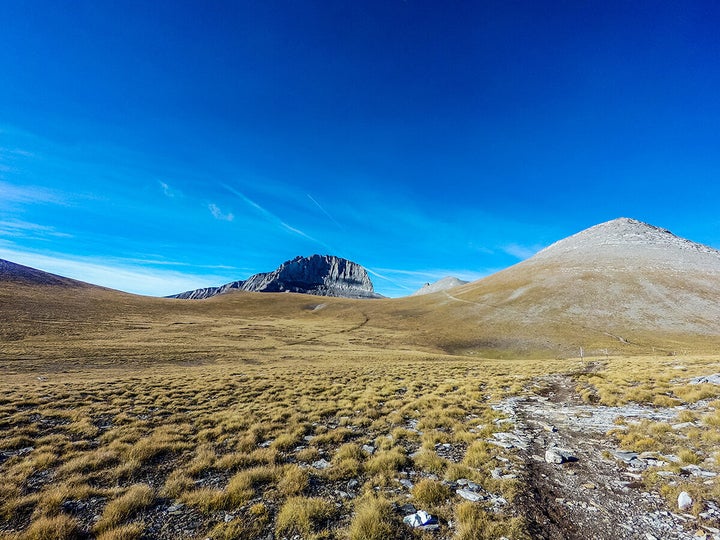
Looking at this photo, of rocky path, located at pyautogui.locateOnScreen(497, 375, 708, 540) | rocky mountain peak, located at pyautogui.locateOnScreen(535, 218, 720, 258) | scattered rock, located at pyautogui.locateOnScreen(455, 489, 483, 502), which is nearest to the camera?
rocky path, located at pyautogui.locateOnScreen(497, 375, 708, 540)

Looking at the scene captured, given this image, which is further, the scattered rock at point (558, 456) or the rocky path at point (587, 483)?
the scattered rock at point (558, 456)

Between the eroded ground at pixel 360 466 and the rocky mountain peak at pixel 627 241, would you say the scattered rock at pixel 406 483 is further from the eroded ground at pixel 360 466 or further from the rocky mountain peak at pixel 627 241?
the rocky mountain peak at pixel 627 241

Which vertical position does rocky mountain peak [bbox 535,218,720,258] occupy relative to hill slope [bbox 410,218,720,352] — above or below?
above

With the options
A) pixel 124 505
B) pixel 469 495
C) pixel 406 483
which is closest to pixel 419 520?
pixel 469 495

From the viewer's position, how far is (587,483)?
817cm

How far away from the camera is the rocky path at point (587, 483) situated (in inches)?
248

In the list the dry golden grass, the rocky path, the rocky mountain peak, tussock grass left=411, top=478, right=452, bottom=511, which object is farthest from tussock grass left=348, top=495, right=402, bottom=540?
the rocky mountain peak

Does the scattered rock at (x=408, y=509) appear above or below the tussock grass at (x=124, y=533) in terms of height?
above

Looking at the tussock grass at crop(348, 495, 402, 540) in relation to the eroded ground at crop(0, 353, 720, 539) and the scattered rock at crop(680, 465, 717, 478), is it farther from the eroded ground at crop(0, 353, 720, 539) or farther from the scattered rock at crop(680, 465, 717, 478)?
the scattered rock at crop(680, 465, 717, 478)

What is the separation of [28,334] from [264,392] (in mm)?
67156

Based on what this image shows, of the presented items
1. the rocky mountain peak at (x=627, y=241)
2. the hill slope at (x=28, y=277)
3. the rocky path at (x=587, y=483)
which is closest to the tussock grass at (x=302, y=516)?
the rocky path at (x=587, y=483)

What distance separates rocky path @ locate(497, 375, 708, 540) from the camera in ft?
20.7

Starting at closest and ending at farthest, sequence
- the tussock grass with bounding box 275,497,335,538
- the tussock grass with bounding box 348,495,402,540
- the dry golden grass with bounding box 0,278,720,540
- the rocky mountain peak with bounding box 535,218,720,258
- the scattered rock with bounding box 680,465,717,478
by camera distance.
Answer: the tussock grass with bounding box 348,495,402,540, the tussock grass with bounding box 275,497,335,538, the dry golden grass with bounding box 0,278,720,540, the scattered rock with bounding box 680,465,717,478, the rocky mountain peak with bounding box 535,218,720,258

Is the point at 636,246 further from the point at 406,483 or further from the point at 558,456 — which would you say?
the point at 406,483
